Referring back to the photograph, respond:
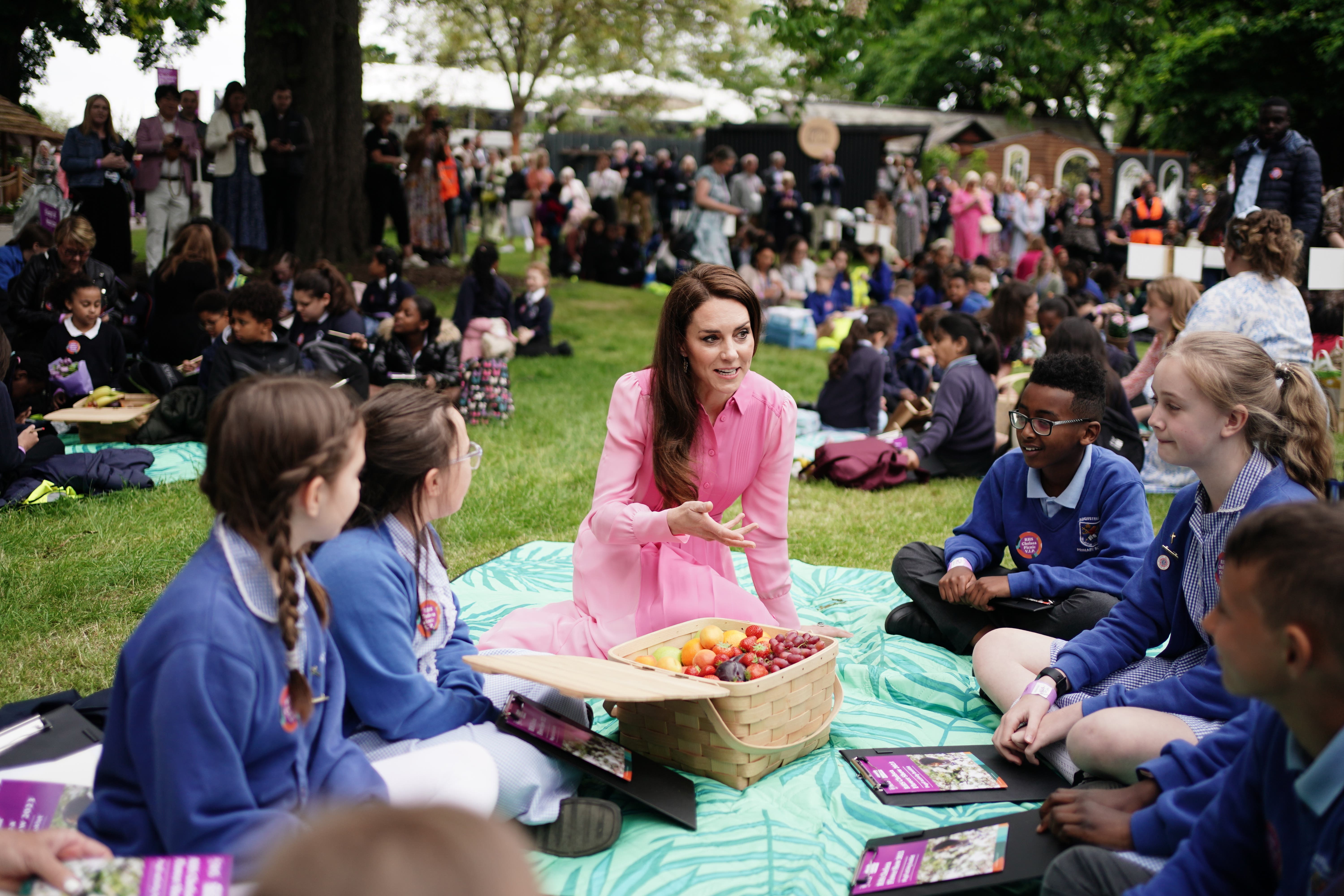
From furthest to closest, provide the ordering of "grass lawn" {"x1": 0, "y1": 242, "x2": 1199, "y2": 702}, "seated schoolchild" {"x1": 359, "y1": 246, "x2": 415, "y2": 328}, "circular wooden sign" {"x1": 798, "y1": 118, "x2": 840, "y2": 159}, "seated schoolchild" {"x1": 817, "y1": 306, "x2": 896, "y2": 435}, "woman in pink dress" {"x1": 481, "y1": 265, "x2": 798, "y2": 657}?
"circular wooden sign" {"x1": 798, "y1": 118, "x2": 840, "y2": 159} < "seated schoolchild" {"x1": 359, "y1": 246, "x2": 415, "y2": 328} < "seated schoolchild" {"x1": 817, "y1": 306, "x2": 896, "y2": 435} < "grass lawn" {"x1": 0, "y1": 242, "x2": 1199, "y2": 702} < "woman in pink dress" {"x1": 481, "y1": 265, "x2": 798, "y2": 657}

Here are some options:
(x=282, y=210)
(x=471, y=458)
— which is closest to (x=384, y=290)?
(x=282, y=210)

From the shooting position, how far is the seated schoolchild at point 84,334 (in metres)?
6.90

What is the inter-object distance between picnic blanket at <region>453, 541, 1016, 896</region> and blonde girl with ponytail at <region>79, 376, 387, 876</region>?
56cm

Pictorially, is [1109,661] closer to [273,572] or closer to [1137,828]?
[1137,828]

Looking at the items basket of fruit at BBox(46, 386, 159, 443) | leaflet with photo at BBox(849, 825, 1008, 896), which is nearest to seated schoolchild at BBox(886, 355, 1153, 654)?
leaflet with photo at BBox(849, 825, 1008, 896)

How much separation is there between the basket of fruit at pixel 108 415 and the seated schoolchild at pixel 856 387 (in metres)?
4.65

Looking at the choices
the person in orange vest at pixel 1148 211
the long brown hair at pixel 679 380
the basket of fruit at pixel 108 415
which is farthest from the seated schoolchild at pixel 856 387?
the person in orange vest at pixel 1148 211

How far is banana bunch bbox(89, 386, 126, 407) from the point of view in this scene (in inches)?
267

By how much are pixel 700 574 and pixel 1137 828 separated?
160 cm

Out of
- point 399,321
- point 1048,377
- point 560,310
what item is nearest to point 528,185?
point 560,310

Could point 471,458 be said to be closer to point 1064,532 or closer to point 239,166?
point 1064,532

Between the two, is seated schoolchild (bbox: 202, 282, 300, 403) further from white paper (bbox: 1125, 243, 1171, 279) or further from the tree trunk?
white paper (bbox: 1125, 243, 1171, 279)

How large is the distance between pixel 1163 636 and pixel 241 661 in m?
2.44

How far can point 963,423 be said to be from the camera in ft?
21.3
